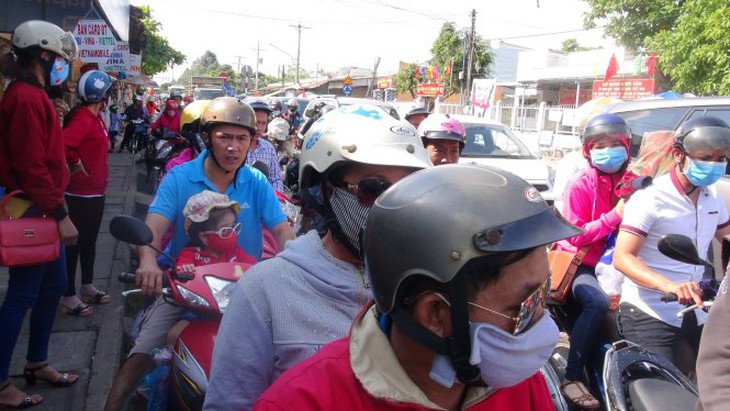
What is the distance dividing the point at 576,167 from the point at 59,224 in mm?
3771

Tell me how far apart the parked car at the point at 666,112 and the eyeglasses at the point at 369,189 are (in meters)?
4.61

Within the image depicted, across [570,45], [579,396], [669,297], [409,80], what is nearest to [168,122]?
[579,396]

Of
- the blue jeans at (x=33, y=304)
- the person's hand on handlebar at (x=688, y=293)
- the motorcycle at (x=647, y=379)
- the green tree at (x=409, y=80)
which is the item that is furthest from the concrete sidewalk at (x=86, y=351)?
the green tree at (x=409, y=80)

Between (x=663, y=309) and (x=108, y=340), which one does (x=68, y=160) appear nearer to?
(x=108, y=340)

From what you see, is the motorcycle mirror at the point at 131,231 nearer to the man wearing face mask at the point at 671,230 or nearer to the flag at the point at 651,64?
the man wearing face mask at the point at 671,230

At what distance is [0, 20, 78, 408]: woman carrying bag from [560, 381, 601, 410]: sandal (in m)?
3.02

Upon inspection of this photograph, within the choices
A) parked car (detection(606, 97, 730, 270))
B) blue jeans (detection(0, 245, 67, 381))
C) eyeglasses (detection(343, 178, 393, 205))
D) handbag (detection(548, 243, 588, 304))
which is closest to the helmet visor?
blue jeans (detection(0, 245, 67, 381))

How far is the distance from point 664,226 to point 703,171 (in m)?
0.33

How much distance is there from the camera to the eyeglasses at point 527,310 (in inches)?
55.4

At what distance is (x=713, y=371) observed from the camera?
5.49ft

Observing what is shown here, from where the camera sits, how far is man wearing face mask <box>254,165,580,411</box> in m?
1.36

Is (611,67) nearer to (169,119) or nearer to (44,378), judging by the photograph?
(169,119)

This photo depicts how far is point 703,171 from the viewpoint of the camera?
3.18 meters

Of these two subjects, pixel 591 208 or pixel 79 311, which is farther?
pixel 79 311
